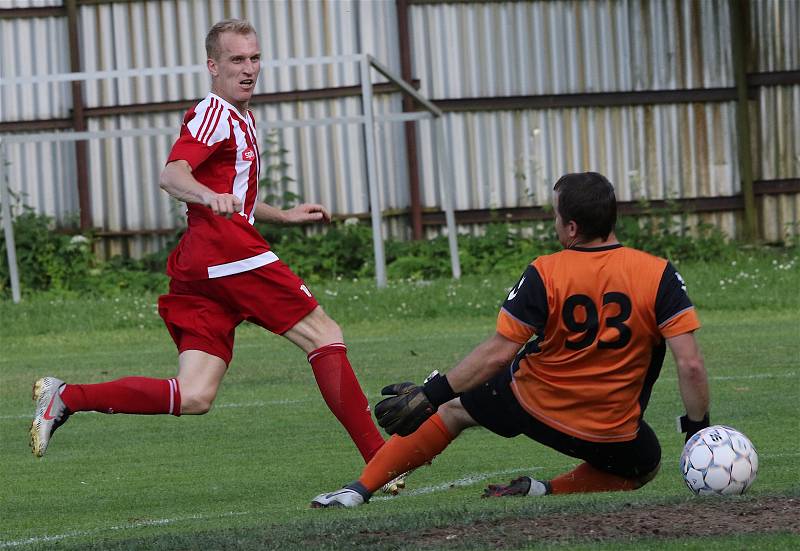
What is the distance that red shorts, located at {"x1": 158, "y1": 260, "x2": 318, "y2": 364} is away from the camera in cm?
631

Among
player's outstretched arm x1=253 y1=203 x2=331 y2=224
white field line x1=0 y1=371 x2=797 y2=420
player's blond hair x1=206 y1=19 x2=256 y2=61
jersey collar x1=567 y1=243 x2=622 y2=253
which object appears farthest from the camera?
white field line x1=0 y1=371 x2=797 y2=420

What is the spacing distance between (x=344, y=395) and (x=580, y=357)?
1285 mm

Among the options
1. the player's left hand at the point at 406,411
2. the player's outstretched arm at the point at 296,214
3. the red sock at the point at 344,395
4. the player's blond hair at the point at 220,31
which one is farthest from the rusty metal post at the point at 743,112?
the player's left hand at the point at 406,411

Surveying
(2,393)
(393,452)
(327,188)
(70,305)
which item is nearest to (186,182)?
(393,452)

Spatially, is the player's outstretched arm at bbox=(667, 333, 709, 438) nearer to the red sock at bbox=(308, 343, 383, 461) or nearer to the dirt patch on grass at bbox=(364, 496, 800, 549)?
the dirt patch on grass at bbox=(364, 496, 800, 549)

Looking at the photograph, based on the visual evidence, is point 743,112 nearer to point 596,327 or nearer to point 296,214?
point 296,214

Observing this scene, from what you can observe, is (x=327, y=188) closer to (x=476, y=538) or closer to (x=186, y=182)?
(x=186, y=182)

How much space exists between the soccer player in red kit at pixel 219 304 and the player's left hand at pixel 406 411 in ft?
2.56

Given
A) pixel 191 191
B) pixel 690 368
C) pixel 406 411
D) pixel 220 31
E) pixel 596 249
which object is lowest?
pixel 406 411

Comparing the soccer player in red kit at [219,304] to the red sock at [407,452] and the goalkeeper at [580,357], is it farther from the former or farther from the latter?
the goalkeeper at [580,357]

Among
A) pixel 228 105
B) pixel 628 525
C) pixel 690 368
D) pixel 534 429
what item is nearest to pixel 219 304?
pixel 228 105

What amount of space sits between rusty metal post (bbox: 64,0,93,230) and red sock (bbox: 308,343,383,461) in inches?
596

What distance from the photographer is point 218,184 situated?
21.1ft

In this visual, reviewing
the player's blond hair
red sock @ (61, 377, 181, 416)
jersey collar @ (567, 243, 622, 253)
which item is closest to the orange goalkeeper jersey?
jersey collar @ (567, 243, 622, 253)
